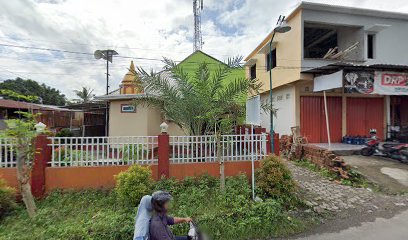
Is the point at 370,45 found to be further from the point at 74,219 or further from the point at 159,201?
the point at 74,219

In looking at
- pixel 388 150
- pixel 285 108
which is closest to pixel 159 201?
pixel 388 150

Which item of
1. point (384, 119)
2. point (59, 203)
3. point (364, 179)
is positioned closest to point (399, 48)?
point (384, 119)

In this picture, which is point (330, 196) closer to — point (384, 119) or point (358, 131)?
point (358, 131)

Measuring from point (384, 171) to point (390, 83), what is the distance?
4111 mm

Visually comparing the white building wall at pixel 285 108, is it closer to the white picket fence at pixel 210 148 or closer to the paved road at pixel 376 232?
the white picket fence at pixel 210 148

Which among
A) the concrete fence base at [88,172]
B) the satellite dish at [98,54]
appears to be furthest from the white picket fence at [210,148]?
the satellite dish at [98,54]

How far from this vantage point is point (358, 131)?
32.5 ft

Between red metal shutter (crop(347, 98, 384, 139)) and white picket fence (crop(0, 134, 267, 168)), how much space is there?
7.10 metres

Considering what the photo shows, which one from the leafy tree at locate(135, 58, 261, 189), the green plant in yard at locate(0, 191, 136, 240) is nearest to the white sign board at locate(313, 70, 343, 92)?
the leafy tree at locate(135, 58, 261, 189)

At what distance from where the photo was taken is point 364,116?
32.7ft

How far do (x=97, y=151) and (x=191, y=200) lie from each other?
248 centimetres

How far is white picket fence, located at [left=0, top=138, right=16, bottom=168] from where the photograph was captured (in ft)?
14.7

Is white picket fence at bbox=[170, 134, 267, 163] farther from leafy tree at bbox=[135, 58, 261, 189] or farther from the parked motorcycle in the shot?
the parked motorcycle

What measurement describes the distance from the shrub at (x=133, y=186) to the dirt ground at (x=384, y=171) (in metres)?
5.85
